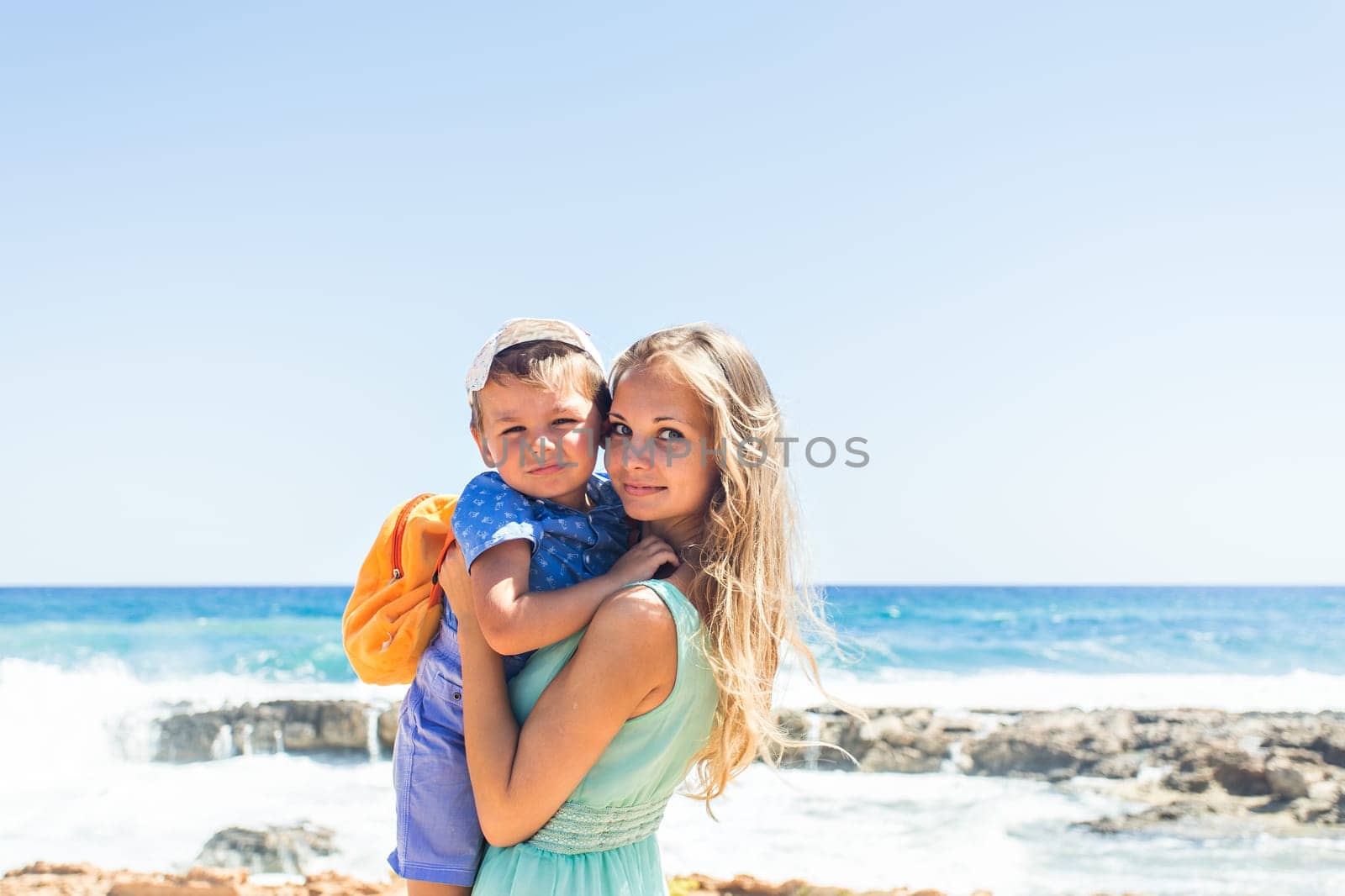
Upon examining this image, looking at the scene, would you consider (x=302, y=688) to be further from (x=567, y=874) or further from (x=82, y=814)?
(x=567, y=874)

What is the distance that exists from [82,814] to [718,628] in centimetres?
985

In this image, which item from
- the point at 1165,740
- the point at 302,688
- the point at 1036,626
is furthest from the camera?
the point at 1036,626

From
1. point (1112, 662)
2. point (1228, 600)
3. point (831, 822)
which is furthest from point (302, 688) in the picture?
point (1228, 600)

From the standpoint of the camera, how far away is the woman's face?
84.4 inches

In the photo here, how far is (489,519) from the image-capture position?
216 centimetres

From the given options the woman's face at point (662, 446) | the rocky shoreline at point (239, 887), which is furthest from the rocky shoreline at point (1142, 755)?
the woman's face at point (662, 446)

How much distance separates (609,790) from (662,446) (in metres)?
0.74

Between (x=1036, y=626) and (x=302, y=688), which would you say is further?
(x=1036, y=626)

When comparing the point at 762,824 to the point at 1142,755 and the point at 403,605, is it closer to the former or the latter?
the point at 1142,755

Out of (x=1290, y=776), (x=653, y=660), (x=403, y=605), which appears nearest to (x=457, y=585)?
(x=403, y=605)

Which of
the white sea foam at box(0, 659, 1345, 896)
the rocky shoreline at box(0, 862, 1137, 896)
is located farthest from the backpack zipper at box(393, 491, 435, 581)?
the white sea foam at box(0, 659, 1345, 896)

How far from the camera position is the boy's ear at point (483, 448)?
8.14ft

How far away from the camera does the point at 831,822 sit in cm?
883

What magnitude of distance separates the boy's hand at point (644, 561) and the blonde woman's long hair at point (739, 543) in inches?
A: 3.3
